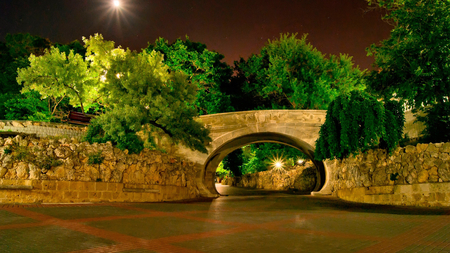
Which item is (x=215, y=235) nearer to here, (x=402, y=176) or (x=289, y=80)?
(x=402, y=176)

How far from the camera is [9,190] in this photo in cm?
1098

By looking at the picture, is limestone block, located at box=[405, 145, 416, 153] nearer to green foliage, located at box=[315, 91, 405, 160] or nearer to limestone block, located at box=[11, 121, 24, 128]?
green foliage, located at box=[315, 91, 405, 160]

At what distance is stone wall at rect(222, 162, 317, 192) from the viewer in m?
28.8

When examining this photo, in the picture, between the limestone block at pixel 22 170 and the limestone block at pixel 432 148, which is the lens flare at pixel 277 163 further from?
the limestone block at pixel 22 170

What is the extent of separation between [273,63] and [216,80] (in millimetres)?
5825

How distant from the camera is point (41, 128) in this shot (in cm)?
1989

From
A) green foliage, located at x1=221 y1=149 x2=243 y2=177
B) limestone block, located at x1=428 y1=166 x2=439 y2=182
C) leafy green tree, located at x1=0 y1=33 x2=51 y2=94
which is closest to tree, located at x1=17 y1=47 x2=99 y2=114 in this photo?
leafy green tree, located at x1=0 y1=33 x2=51 y2=94

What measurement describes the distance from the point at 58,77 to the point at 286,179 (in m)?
20.9

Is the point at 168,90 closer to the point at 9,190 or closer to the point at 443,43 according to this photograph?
the point at 9,190

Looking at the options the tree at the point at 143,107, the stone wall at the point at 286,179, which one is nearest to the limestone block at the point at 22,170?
the tree at the point at 143,107

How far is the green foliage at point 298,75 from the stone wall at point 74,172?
16716 mm

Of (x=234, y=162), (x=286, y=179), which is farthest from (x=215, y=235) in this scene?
(x=234, y=162)

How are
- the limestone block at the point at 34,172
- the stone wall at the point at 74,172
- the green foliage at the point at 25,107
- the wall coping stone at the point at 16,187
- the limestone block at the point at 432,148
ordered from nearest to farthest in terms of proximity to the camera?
1. the wall coping stone at the point at 16,187
2. the stone wall at the point at 74,172
3. the limestone block at the point at 34,172
4. the limestone block at the point at 432,148
5. the green foliage at the point at 25,107

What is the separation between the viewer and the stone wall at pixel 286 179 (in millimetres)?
28828
